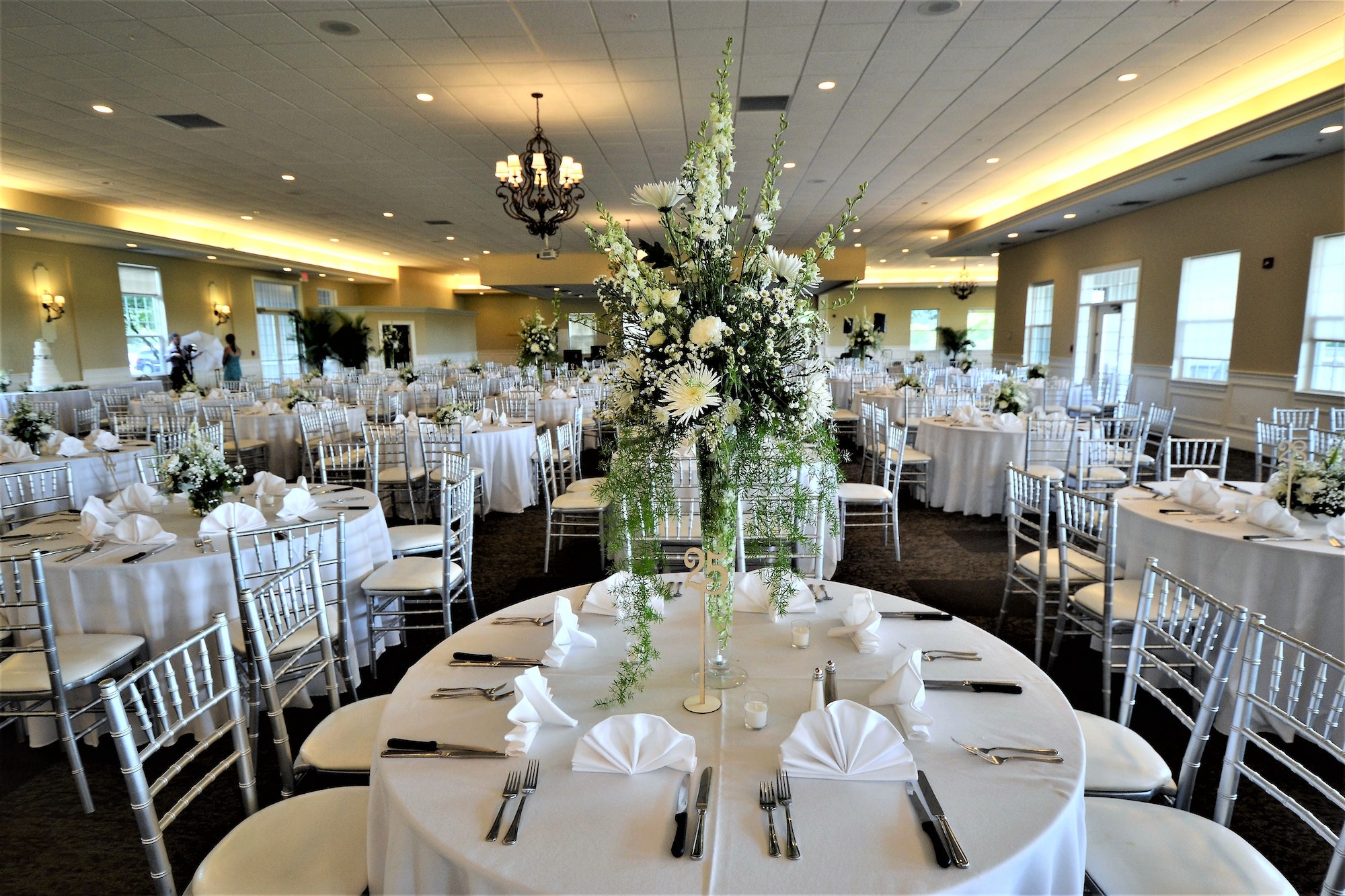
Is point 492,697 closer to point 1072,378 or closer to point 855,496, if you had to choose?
point 855,496

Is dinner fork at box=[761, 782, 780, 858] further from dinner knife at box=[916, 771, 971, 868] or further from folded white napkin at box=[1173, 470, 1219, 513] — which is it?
folded white napkin at box=[1173, 470, 1219, 513]

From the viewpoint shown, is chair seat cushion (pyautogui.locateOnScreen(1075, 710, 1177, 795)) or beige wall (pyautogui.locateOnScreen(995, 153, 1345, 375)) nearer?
chair seat cushion (pyautogui.locateOnScreen(1075, 710, 1177, 795))

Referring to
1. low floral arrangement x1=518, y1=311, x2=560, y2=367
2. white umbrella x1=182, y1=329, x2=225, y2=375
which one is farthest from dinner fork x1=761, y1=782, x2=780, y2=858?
white umbrella x1=182, y1=329, x2=225, y2=375

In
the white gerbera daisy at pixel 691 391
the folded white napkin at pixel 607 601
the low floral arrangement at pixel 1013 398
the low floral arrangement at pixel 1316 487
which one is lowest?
the folded white napkin at pixel 607 601

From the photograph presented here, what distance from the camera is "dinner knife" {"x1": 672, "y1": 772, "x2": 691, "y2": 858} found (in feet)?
3.69

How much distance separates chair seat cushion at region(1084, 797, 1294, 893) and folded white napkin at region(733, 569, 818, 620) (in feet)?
2.76

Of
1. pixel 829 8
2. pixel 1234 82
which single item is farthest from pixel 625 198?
pixel 1234 82

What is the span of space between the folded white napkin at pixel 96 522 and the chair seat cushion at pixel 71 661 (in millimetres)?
474

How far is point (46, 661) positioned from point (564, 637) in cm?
212

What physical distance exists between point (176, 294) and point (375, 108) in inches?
426

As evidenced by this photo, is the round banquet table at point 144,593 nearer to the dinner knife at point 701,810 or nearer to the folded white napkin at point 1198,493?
the dinner knife at point 701,810

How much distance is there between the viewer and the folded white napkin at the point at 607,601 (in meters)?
2.06

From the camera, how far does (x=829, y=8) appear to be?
446 cm

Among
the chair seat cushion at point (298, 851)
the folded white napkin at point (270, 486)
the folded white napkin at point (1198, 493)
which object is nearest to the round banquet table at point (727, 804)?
the chair seat cushion at point (298, 851)
